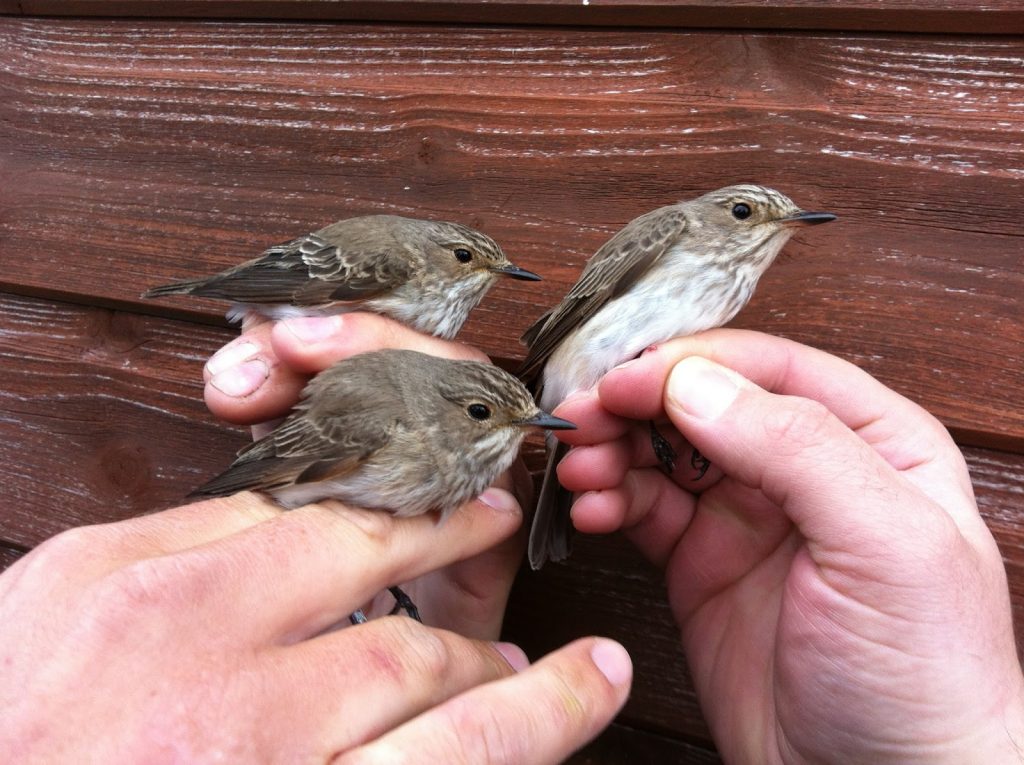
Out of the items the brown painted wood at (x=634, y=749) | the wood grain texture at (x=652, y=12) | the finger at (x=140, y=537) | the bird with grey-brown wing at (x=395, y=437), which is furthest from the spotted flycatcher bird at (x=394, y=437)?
the wood grain texture at (x=652, y=12)

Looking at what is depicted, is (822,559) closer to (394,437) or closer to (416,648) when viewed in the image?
(416,648)

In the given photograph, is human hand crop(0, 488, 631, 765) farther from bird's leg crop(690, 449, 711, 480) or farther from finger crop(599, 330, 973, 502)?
bird's leg crop(690, 449, 711, 480)

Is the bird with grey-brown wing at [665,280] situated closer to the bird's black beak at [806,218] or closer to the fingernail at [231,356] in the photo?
the bird's black beak at [806,218]

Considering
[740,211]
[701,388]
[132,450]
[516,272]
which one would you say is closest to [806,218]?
[740,211]

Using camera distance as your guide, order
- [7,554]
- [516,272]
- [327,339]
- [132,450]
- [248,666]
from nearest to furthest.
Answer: [248,666] → [327,339] → [516,272] → [132,450] → [7,554]

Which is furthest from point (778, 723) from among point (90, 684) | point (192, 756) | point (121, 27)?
point (121, 27)

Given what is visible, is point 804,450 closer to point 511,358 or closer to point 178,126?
point 511,358

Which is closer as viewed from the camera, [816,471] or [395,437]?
[816,471]
